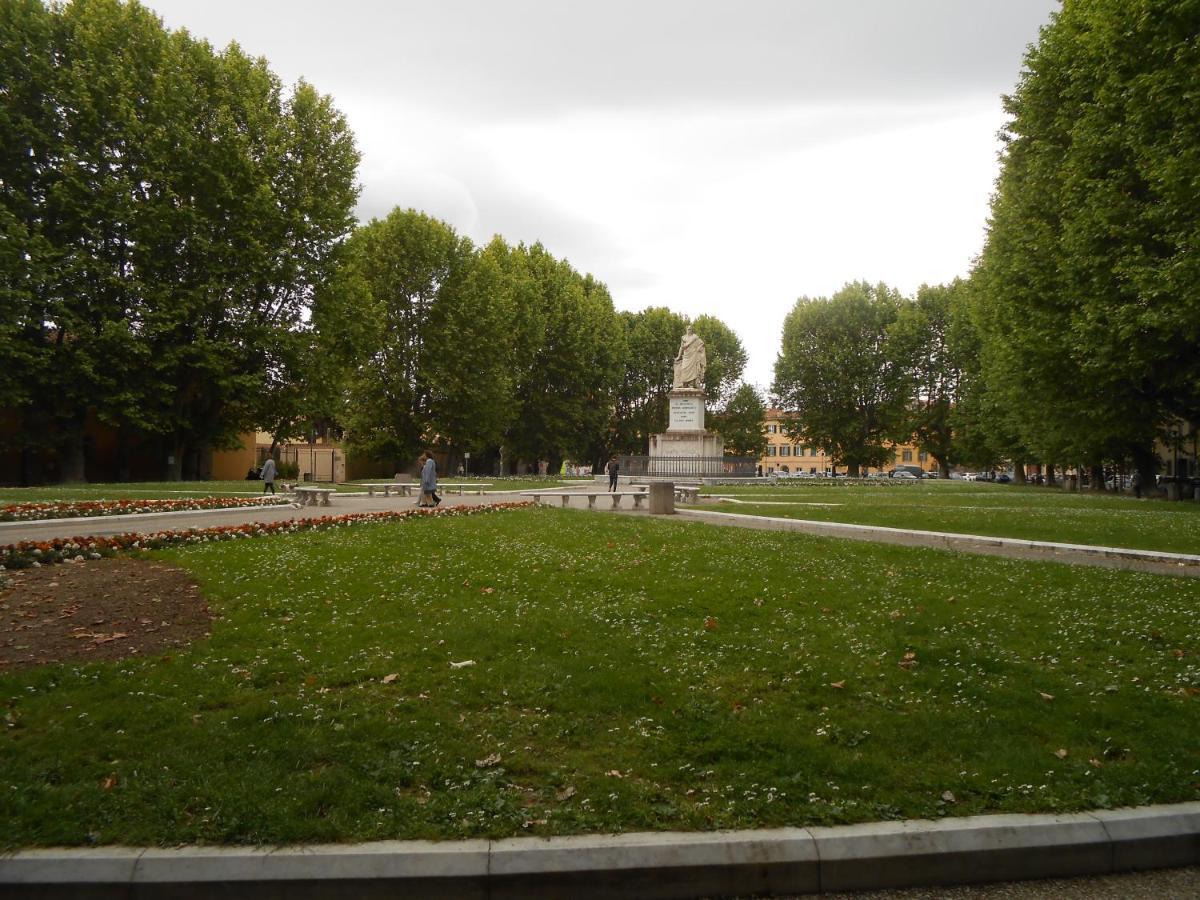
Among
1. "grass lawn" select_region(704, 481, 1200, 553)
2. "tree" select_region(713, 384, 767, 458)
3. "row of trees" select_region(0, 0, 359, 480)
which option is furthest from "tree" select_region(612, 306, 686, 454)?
"grass lawn" select_region(704, 481, 1200, 553)

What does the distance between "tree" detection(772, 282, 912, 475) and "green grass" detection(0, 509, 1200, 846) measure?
6012 centimetres

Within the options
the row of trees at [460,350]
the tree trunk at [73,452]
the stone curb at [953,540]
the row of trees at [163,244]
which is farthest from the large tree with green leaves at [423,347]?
the stone curb at [953,540]

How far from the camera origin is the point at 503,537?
47.2ft

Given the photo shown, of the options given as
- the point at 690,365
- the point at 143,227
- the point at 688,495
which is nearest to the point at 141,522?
the point at 688,495

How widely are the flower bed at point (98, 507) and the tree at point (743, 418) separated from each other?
60.1m

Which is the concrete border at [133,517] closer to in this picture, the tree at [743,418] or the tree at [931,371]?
the tree at [931,371]

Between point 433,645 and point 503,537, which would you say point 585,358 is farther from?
point 433,645

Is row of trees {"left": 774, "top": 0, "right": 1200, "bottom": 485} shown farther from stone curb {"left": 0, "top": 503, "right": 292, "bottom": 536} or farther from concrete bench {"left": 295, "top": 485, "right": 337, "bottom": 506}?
concrete bench {"left": 295, "top": 485, "right": 337, "bottom": 506}

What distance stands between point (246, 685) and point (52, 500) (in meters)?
18.4

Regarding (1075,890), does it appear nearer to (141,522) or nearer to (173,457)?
(141,522)

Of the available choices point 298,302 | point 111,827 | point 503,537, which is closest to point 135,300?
point 298,302

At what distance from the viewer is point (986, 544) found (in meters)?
14.8

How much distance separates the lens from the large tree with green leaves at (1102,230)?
731 inches

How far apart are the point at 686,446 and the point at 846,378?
2773 cm
